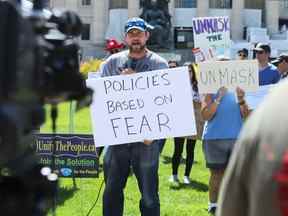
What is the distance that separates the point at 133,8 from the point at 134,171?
67.4 meters

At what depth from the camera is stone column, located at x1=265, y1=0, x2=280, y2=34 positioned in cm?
7407

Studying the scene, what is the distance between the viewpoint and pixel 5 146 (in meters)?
2.01

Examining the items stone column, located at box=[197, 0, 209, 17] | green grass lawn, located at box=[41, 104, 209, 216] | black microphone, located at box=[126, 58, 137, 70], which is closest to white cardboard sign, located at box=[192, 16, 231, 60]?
green grass lawn, located at box=[41, 104, 209, 216]

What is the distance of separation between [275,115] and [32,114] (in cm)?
64

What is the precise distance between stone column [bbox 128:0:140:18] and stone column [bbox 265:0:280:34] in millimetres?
12208

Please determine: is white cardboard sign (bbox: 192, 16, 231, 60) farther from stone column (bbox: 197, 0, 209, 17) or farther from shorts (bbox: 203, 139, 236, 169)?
stone column (bbox: 197, 0, 209, 17)

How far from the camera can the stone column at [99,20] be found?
242ft

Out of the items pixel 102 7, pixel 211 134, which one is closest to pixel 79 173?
pixel 211 134

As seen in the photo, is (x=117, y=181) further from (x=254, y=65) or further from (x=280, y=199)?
(x=280, y=199)

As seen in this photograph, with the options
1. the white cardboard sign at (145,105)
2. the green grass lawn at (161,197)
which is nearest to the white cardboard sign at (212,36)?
the green grass lawn at (161,197)

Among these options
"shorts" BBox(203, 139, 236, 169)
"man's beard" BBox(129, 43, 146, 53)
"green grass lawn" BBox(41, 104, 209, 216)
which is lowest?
"green grass lawn" BBox(41, 104, 209, 216)

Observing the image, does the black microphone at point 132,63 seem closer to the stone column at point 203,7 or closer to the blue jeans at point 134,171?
the blue jeans at point 134,171

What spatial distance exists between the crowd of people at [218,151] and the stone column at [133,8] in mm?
63992

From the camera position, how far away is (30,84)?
83.4 inches
